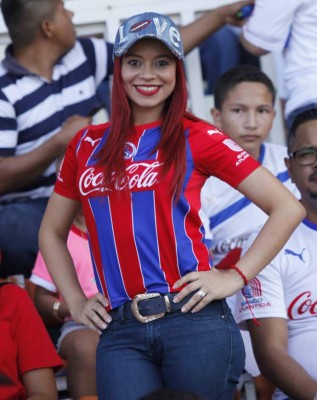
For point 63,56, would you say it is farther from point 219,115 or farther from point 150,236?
point 150,236

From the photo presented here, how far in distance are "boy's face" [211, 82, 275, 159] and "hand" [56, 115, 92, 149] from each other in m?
0.77

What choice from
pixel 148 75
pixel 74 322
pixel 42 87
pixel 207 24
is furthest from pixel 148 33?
pixel 207 24

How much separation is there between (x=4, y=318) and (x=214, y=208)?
4.64 ft

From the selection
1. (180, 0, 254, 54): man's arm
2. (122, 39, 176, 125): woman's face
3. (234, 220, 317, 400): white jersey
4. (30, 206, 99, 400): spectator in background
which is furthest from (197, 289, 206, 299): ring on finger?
(180, 0, 254, 54): man's arm

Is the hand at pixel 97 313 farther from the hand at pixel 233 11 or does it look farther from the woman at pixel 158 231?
the hand at pixel 233 11

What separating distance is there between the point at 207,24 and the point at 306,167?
1.60 meters

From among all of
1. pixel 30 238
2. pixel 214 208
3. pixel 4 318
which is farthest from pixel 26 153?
pixel 4 318

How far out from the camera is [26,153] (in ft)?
15.6

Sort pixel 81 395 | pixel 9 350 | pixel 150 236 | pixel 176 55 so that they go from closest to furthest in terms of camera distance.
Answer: pixel 150 236 < pixel 176 55 < pixel 9 350 < pixel 81 395

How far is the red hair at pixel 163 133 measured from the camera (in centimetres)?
298

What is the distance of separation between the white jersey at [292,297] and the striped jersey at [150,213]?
73cm

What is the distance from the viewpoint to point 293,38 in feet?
16.3

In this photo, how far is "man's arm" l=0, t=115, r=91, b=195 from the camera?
4.64 m

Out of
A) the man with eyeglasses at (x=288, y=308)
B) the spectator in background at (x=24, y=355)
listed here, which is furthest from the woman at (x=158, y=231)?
the man with eyeglasses at (x=288, y=308)
